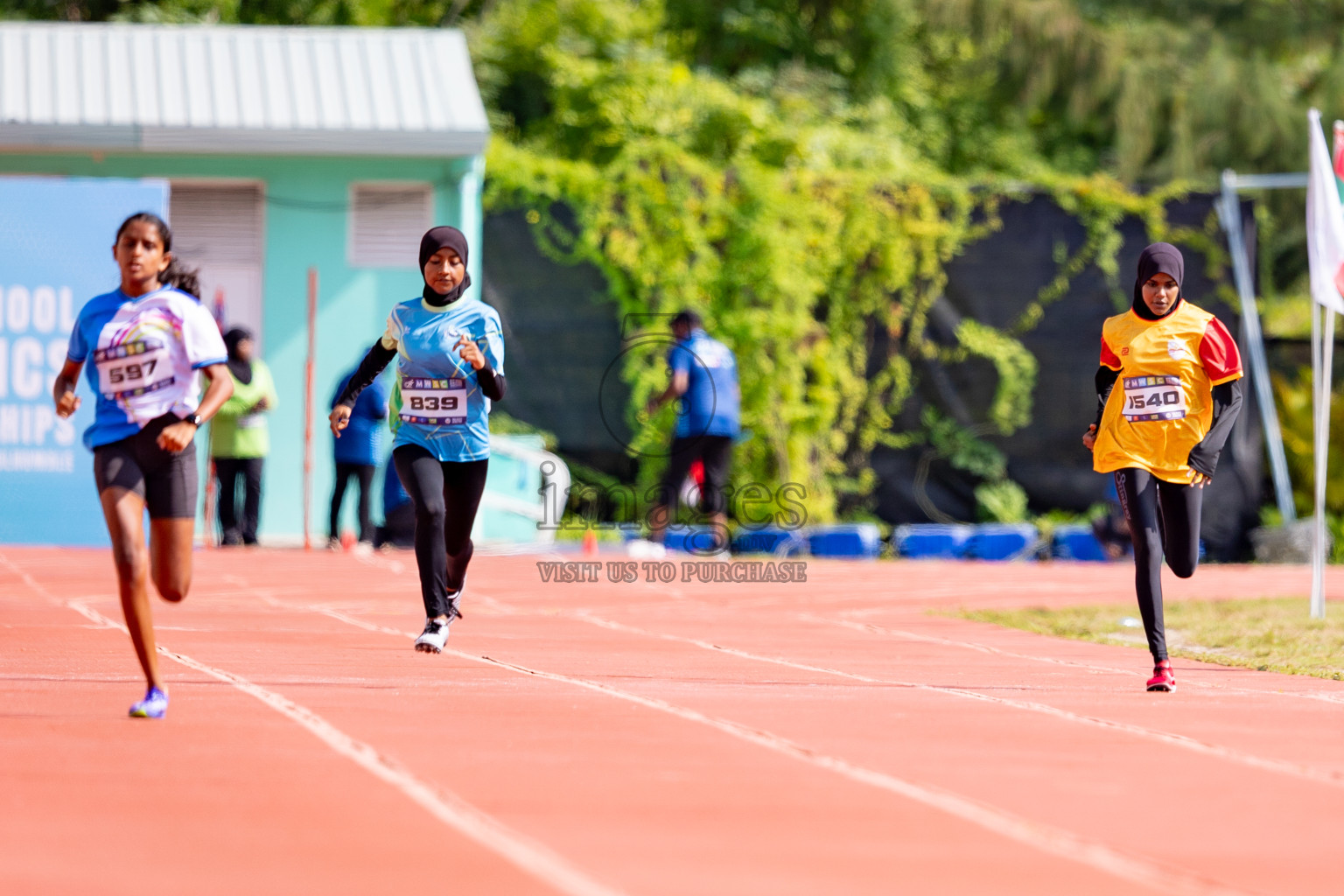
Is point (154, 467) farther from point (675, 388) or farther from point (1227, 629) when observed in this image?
point (675, 388)

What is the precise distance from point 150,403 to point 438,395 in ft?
7.03

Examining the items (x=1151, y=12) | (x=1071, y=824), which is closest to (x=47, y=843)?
(x=1071, y=824)

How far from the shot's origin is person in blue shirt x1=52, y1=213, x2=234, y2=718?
6.05 metres

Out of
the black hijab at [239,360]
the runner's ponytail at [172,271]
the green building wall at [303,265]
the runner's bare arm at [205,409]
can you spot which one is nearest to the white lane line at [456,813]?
the runner's bare arm at [205,409]

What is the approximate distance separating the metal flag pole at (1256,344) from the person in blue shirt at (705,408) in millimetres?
5572

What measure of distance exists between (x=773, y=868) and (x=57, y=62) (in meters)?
15.3

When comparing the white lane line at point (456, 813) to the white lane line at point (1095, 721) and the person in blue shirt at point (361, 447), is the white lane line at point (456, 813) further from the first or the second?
the person in blue shirt at point (361, 447)

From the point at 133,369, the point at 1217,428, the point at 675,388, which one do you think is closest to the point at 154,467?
the point at 133,369

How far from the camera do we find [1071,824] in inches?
185

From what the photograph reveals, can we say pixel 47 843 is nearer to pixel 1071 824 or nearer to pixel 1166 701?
pixel 1071 824

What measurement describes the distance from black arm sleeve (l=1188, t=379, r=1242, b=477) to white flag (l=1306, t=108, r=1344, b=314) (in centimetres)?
314

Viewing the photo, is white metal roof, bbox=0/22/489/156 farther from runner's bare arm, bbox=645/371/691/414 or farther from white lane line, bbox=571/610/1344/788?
white lane line, bbox=571/610/1344/788

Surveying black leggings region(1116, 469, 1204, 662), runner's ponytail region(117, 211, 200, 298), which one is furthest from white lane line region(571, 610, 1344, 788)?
runner's ponytail region(117, 211, 200, 298)

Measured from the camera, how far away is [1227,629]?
10.2m
